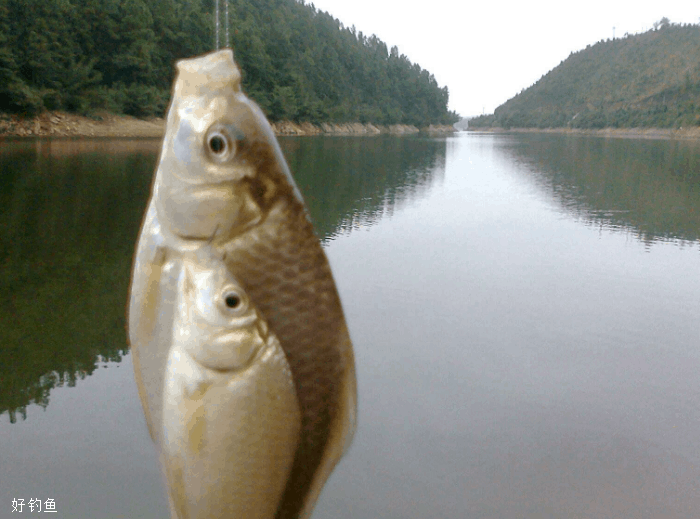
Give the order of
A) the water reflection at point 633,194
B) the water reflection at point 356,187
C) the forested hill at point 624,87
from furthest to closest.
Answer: the forested hill at point 624,87 < the water reflection at point 633,194 < the water reflection at point 356,187

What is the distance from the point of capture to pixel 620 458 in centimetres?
477

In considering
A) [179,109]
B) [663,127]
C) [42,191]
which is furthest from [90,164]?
[663,127]

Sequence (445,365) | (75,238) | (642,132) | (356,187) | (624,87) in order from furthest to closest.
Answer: (624,87)
(642,132)
(356,187)
(75,238)
(445,365)

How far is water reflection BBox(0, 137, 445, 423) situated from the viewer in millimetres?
6215

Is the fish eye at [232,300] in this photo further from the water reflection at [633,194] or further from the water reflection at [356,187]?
the water reflection at [633,194]

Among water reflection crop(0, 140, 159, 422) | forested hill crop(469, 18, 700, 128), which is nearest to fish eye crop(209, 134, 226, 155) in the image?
water reflection crop(0, 140, 159, 422)

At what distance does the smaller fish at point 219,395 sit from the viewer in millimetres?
783

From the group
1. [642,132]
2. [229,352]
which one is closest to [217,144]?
[229,352]

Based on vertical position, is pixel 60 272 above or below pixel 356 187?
below

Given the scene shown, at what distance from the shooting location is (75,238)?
10891mm

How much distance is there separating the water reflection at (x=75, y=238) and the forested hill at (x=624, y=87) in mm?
65875

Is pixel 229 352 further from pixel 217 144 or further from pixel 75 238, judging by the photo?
pixel 75 238

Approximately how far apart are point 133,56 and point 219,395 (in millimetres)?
43308

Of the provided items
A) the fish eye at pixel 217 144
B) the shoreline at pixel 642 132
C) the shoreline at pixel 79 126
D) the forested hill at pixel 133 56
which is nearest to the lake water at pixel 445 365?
the fish eye at pixel 217 144
